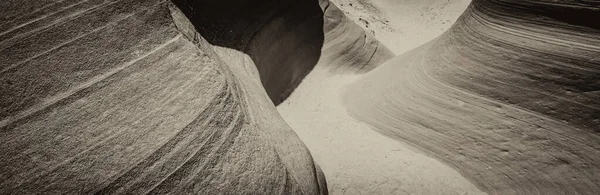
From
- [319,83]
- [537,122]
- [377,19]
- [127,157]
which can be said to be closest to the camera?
[127,157]

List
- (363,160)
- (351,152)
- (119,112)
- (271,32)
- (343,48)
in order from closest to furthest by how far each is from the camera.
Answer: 1. (119,112)
2. (363,160)
3. (351,152)
4. (271,32)
5. (343,48)

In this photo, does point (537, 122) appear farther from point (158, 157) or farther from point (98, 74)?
point (98, 74)

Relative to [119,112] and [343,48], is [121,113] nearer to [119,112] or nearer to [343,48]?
[119,112]

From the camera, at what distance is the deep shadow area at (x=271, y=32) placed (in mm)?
3238

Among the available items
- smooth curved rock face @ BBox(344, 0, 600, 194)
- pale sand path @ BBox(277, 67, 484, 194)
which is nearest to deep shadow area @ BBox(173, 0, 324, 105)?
pale sand path @ BBox(277, 67, 484, 194)

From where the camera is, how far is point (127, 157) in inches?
58.2

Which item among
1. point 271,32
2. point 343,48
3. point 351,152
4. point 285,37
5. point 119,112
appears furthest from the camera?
point 343,48

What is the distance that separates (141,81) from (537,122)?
10.7 ft

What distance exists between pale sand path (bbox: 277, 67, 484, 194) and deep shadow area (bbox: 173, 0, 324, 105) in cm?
78

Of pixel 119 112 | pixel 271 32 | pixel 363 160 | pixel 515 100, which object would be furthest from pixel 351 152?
pixel 119 112

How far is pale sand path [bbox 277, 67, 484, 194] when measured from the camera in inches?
108

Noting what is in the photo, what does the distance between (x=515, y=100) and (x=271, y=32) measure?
3222 millimetres

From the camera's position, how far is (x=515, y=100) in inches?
100

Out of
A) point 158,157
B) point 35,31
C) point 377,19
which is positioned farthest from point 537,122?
point 377,19
